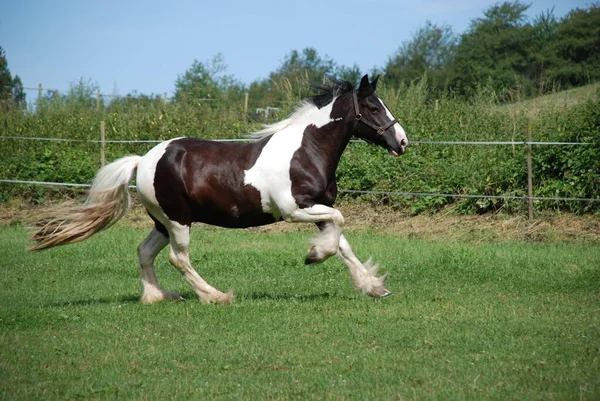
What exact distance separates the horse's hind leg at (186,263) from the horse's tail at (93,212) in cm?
78

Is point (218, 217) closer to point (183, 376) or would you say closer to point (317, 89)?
point (317, 89)

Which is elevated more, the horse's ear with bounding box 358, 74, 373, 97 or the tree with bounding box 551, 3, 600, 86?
the tree with bounding box 551, 3, 600, 86

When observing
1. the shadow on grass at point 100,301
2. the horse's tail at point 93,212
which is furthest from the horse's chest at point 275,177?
the shadow on grass at point 100,301

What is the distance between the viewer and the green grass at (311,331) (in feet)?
16.7

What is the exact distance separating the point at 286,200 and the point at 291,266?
3049mm

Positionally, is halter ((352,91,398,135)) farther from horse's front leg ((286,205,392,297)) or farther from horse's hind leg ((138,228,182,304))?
horse's hind leg ((138,228,182,304))

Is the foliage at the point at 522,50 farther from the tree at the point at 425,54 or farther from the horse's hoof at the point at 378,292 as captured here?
the horse's hoof at the point at 378,292

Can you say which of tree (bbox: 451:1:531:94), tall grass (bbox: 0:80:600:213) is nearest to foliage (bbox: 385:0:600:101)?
tree (bbox: 451:1:531:94)

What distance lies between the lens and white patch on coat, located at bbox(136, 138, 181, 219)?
8.23m

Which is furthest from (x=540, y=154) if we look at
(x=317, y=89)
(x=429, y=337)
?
(x=429, y=337)

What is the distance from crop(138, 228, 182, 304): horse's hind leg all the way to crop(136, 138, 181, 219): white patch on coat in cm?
36

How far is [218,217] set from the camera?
8.22 m

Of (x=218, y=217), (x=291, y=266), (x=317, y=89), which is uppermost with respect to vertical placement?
(x=317, y=89)

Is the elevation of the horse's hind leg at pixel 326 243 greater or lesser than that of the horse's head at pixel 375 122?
lesser
